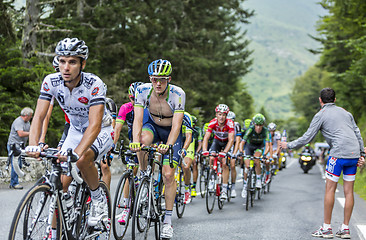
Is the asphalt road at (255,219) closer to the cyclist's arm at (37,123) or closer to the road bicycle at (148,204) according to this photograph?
the road bicycle at (148,204)

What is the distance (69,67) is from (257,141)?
852cm

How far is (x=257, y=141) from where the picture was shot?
40.3 feet

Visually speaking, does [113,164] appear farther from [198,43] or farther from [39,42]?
[198,43]

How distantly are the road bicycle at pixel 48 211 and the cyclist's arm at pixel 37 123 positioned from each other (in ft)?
0.87

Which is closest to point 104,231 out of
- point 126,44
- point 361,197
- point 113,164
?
point 361,197

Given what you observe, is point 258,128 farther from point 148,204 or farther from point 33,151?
point 33,151

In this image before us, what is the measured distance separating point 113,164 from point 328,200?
12.7 m

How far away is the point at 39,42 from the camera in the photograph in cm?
2088

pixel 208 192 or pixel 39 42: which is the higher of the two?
pixel 39 42

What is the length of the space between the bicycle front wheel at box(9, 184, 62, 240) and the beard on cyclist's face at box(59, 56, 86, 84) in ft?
3.64

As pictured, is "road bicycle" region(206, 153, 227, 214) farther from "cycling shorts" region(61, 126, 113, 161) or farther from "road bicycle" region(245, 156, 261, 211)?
"cycling shorts" region(61, 126, 113, 161)

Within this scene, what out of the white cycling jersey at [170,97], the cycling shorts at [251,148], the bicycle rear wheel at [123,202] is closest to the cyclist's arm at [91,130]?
the white cycling jersey at [170,97]

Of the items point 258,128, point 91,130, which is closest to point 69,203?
point 91,130

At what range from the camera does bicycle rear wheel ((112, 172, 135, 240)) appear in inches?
240
